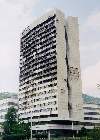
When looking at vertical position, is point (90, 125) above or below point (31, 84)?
below

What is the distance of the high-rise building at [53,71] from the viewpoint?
11731cm

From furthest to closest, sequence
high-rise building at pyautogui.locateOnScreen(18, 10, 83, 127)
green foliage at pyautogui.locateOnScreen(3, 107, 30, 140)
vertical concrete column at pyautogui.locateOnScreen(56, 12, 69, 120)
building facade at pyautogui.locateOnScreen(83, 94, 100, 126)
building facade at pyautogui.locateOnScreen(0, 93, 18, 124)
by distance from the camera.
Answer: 1. building facade at pyautogui.locateOnScreen(0, 93, 18, 124)
2. building facade at pyautogui.locateOnScreen(83, 94, 100, 126)
3. high-rise building at pyautogui.locateOnScreen(18, 10, 83, 127)
4. vertical concrete column at pyautogui.locateOnScreen(56, 12, 69, 120)
5. green foliage at pyautogui.locateOnScreen(3, 107, 30, 140)

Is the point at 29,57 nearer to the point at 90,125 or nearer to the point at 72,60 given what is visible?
the point at 72,60

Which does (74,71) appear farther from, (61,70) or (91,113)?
(91,113)

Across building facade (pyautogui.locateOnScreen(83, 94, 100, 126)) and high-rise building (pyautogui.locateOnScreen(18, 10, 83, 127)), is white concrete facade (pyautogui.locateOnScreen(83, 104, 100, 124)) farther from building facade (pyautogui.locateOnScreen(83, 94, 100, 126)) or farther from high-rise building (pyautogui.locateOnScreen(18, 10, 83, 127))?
high-rise building (pyautogui.locateOnScreen(18, 10, 83, 127))

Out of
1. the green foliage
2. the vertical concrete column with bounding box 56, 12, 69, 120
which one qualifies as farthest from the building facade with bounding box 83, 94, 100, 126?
the green foliage

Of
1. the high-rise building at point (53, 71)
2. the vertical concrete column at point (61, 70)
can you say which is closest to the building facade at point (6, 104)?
the high-rise building at point (53, 71)

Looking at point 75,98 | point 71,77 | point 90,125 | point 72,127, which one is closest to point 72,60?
point 71,77

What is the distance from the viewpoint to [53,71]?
118 metres

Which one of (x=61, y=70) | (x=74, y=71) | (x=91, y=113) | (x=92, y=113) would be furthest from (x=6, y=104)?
(x=61, y=70)

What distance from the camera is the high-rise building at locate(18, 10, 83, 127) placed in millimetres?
117312

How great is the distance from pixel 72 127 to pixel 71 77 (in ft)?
62.9

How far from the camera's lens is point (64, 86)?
4660 inches

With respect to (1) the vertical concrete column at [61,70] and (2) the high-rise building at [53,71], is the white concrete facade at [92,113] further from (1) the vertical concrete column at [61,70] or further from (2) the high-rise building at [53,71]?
(1) the vertical concrete column at [61,70]
